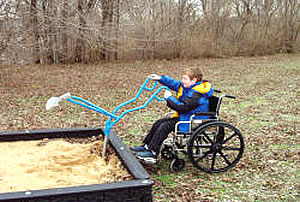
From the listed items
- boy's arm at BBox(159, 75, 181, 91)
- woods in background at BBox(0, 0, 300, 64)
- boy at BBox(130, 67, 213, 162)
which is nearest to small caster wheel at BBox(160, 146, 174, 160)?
boy at BBox(130, 67, 213, 162)

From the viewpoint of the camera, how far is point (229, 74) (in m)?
13.6

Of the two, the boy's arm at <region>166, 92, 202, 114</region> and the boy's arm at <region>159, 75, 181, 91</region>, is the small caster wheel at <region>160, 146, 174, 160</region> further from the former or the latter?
the boy's arm at <region>159, 75, 181, 91</region>

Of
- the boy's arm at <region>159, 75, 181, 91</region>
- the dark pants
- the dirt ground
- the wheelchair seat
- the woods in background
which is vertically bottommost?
the dirt ground

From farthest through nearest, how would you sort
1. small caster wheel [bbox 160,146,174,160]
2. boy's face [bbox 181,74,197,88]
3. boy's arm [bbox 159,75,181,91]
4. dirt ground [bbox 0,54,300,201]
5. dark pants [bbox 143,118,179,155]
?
1. small caster wheel [bbox 160,146,174,160]
2. boy's arm [bbox 159,75,181,91]
3. boy's face [bbox 181,74,197,88]
4. dark pants [bbox 143,118,179,155]
5. dirt ground [bbox 0,54,300,201]

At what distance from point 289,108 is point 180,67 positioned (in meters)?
8.23

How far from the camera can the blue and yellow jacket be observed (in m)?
4.22

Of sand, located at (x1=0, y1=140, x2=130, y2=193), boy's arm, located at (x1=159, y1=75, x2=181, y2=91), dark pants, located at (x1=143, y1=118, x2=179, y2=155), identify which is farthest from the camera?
boy's arm, located at (x1=159, y1=75, x2=181, y2=91)

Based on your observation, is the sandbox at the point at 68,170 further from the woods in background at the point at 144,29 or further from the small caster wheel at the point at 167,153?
the woods in background at the point at 144,29

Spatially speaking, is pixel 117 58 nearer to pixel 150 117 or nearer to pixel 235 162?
pixel 150 117

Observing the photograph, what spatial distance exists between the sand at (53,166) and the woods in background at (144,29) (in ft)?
22.8

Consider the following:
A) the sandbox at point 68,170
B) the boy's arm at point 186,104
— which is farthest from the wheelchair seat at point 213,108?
the sandbox at point 68,170

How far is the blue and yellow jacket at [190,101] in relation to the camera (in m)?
4.22

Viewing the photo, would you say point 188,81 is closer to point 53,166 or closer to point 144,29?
point 53,166

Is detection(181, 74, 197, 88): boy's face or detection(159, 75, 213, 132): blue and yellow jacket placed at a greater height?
detection(181, 74, 197, 88): boy's face
